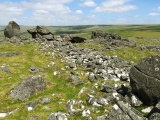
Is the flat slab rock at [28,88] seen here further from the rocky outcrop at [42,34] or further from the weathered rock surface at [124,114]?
the rocky outcrop at [42,34]

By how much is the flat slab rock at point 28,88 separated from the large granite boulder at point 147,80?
615 inches

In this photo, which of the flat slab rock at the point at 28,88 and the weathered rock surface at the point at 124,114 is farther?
the flat slab rock at the point at 28,88

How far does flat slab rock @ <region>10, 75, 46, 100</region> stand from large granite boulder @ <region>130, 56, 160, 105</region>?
15.6m

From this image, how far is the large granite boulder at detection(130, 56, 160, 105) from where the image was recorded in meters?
27.5

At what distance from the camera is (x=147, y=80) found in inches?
1114

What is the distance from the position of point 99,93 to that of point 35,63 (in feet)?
74.2

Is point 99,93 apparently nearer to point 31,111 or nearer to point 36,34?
point 31,111

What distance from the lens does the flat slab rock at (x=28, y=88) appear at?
35.2 metres

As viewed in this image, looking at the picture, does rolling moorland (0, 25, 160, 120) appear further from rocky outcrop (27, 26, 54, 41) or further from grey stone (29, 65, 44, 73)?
rocky outcrop (27, 26, 54, 41)

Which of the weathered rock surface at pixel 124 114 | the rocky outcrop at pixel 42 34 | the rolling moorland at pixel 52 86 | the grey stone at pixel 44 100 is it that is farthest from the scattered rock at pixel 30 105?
the rocky outcrop at pixel 42 34

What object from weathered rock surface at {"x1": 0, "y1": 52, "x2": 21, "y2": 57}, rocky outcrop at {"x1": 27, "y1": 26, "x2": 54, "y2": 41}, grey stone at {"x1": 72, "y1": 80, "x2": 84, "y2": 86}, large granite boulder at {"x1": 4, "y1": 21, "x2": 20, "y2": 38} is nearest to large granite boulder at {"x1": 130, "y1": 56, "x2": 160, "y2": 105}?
grey stone at {"x1": 72, "y1": 80, "x2": 84, "y2": 86}

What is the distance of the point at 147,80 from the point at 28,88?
18579 millimetres

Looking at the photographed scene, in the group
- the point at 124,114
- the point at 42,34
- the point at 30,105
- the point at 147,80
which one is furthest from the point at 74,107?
the point at 42,34

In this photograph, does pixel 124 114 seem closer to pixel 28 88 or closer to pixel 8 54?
pixel 28 88
